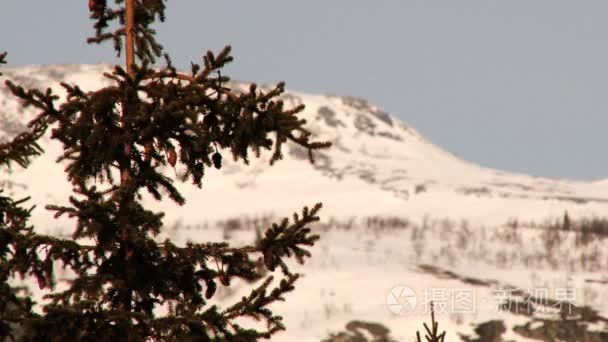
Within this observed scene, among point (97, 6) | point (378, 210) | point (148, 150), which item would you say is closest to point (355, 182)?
point (378, 210)

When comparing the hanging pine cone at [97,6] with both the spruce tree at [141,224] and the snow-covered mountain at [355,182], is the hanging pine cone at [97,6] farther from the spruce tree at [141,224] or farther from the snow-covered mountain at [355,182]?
the snow-covered mountain at [355,182]

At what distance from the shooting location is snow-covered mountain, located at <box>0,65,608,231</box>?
371 feet

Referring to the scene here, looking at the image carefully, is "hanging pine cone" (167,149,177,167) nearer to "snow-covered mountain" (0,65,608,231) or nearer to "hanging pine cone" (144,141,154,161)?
"hanging pine cone" (144,141,154,161)

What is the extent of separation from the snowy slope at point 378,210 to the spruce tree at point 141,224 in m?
36.6

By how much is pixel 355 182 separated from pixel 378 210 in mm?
A: 15377

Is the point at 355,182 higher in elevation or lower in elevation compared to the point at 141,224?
higher

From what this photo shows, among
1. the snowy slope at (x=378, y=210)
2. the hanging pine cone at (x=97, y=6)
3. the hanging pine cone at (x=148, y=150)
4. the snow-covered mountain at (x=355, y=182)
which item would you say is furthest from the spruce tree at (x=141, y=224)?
the snow-covered mountain at (x=355, y=182)

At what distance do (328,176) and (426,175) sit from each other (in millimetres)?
11379

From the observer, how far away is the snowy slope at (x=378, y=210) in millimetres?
53406

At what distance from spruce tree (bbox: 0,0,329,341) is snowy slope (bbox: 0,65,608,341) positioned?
36.6m

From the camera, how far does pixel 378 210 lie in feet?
370

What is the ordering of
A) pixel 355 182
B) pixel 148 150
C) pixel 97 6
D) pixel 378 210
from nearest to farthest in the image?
pixel 148 150 < pixel 97 6 < pixel 378 210 < pixel 355 182

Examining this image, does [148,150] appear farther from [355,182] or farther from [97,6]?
[355,182]

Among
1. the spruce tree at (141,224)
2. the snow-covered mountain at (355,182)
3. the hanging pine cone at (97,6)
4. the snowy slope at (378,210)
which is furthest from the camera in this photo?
the snow-covered mountain at (355,182)
